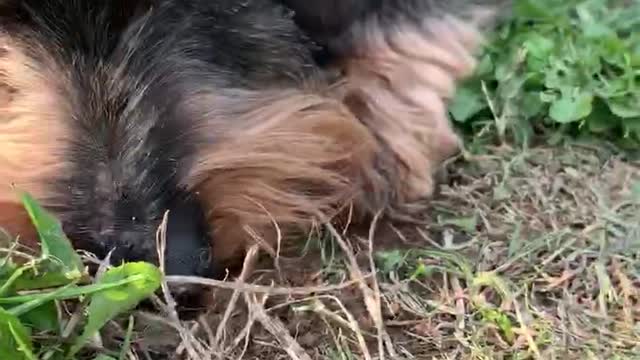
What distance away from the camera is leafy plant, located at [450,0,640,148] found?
3.20m

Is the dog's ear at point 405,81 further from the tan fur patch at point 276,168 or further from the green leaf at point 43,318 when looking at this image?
the green leaf at point 43,318

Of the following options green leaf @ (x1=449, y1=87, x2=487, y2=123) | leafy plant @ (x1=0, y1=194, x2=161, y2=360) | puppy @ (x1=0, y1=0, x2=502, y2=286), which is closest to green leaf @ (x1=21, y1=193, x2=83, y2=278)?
leafy plant @ (x1=0, y1=194, x2=161, y2=360)

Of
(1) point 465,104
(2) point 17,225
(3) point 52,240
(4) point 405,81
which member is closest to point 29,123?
(2) point 17,225

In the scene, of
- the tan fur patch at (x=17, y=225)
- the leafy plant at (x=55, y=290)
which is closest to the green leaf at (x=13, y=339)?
the leafy plant at (x=55, y=290)

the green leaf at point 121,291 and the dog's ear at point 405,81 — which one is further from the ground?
the green leaf at point 121,291

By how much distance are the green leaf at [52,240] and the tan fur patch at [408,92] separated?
82cm

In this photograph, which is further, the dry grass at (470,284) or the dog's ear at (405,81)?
the dog's ear at (405,81)

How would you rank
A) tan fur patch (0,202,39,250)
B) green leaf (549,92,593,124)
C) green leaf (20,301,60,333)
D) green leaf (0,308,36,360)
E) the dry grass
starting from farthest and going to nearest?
green leaf (549,92,593,124) → the dry grass → tan fur patch (0,202,39,250) → green leaf (20,301,60,333) → green leaf (0,308,36,360)

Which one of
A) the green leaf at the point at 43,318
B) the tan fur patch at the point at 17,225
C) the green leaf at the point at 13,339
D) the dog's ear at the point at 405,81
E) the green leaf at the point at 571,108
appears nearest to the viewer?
the green leaf at the point at 13,339

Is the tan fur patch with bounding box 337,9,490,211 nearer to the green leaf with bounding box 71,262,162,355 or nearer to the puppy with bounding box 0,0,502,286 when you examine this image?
the puppy with bounding box 0,0,502,286

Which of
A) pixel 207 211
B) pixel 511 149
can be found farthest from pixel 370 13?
pixel 207 211

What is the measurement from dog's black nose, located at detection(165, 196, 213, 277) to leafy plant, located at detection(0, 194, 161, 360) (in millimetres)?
124

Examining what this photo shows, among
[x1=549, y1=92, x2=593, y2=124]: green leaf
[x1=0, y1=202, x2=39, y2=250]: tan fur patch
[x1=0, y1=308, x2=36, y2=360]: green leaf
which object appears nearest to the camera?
[x1=0, y1=308, x2=36, y2=360]: green leaf

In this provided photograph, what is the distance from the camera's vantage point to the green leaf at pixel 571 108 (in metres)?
3.17
